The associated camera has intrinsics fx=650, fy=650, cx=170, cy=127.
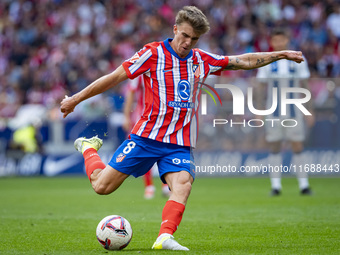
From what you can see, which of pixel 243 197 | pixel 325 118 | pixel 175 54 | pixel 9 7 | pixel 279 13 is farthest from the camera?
pixel 9 7

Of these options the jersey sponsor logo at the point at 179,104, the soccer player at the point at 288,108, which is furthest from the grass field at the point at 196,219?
the jersey sponsor logo at the point at 179,104

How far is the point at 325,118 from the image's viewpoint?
47.5ft

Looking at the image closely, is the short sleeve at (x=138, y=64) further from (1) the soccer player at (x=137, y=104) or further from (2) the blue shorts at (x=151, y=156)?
(1) the soccer player at (x=137, y=104)

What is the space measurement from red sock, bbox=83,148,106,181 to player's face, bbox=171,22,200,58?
1.35m

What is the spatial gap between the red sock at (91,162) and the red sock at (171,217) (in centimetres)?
97

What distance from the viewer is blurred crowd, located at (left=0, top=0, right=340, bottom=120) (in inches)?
751

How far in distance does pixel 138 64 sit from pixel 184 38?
453 millimetres

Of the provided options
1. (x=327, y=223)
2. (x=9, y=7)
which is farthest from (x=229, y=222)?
(x=9, y=7)

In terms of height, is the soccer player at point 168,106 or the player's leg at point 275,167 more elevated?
the soccer player at point 168,106

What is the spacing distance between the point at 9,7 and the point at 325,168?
44.6 feet

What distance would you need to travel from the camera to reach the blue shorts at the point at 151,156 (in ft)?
18.6

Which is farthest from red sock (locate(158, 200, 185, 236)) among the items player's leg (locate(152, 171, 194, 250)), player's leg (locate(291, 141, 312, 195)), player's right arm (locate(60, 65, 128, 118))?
player's leg (locate(291, 141, 312, 195))

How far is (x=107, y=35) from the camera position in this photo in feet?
69.6

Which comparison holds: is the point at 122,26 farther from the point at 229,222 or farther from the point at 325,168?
the point at 229,222
